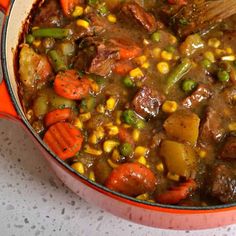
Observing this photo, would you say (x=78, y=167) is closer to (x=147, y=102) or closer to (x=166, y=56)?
(x=147, y=102)

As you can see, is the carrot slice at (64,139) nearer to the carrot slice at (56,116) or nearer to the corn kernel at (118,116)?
the carrot slice at (56,116)

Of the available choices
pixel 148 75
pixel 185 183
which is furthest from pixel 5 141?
pixel 185 183

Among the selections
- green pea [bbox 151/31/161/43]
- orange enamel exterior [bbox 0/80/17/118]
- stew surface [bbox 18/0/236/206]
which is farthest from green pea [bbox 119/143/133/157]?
green pea [bbox 151/31/161/43]

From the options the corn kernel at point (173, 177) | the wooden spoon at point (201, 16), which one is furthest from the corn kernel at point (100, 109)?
the wooden spoon at point (201, 16)

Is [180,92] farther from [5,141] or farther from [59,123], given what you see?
[5,141]

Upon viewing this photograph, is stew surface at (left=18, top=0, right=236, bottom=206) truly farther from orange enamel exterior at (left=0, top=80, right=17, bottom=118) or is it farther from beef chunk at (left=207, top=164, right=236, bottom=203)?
orange enamel exterior at (left=0, top=80, right=17, bottom=118)
